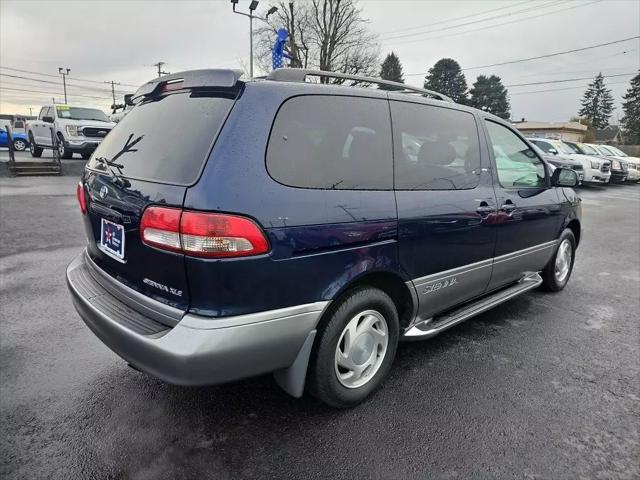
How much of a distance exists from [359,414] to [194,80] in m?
2.09

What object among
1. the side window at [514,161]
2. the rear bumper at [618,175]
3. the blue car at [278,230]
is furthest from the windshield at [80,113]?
the rear bumper at [618,175]

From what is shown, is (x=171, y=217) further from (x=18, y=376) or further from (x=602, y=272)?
(x=602, y=272)

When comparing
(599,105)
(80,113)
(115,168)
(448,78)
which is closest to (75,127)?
(80,113)

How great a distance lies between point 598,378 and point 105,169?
3.49 meters

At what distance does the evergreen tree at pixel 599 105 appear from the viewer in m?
78.8

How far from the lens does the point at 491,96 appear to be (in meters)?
65.4

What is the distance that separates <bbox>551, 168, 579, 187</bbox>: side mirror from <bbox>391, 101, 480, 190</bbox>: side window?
1245 mm

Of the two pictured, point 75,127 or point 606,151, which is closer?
point 75,127

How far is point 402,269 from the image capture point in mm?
2564

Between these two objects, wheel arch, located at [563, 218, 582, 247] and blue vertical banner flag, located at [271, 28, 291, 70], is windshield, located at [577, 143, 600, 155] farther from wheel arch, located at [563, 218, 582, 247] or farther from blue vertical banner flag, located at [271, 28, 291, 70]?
wheel arch, located at [563, 218, 582, 247]

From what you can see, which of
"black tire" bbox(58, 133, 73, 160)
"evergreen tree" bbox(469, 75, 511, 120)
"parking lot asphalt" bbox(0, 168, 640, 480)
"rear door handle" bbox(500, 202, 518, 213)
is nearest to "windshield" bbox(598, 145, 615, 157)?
"parking lot asphalt" bbox(0, 168, 640, 480)

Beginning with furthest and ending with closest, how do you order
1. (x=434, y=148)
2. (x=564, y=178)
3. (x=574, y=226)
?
(x=574, y=226) < (x=564, y=178) < (x=434, y=148)

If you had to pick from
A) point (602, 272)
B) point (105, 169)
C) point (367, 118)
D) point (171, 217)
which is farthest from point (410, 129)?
point (602, 272)

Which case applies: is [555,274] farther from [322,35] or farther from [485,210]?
[322,35]
